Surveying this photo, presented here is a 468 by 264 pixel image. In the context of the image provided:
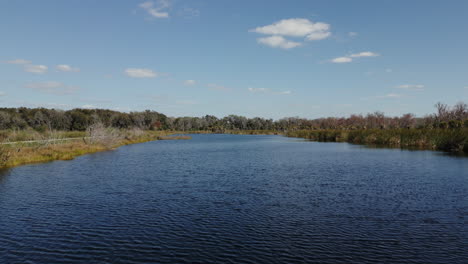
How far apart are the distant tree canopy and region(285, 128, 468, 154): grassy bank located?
8815mm

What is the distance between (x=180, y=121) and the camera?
611 ft

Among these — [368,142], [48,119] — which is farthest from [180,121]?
[368,142]

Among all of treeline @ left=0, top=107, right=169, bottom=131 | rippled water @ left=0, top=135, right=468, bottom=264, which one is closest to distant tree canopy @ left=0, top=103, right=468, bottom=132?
treeline @ left=0, top=107, right=169, bottom=131

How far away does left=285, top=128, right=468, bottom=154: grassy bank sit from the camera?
150ft

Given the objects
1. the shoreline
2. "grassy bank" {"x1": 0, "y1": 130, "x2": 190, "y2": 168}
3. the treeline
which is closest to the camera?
"grassy bank" {"x1": 0, "y1": 130, "x2": 190, "y2": 168}

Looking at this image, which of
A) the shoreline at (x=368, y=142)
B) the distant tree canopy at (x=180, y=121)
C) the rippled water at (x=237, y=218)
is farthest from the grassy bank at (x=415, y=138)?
the rippled water at (x=237, y=218)

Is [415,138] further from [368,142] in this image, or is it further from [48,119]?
[48,119]

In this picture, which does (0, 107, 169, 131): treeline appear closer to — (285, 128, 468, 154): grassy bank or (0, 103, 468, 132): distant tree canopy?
(0, 103, 468, 132): distant tree canopy

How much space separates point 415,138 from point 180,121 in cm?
14655

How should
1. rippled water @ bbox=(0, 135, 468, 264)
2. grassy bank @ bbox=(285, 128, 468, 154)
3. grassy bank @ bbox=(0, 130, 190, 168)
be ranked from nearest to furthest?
rippled water @ bbox=(0, 135, 468, 264) < grassy bank @ bbox=(0, 130, 190, 168) < grassy bank @ bbox=(285, 128, 468, 154)

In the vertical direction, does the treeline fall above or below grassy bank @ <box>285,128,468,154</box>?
above

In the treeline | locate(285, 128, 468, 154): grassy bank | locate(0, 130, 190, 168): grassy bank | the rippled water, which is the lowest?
the rippled water

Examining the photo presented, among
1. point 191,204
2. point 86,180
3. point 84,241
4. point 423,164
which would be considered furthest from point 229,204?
point 423,164

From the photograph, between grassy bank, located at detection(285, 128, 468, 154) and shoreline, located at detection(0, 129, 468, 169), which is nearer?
shoreline, located at detection(0, 129, 468, 169)
